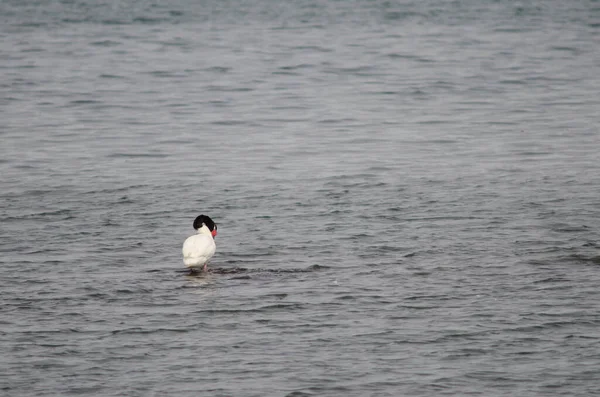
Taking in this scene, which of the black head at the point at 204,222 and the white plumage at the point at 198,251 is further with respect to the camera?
→ the black head at the point at 204,222

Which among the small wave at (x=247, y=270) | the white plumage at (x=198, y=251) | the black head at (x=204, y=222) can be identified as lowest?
the small wave at (x=247, y=270)

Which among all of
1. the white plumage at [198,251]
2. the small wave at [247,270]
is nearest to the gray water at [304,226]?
the small wave at [247,270]

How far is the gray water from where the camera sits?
396 inches

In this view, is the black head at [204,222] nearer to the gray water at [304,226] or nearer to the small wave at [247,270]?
the gray water at [304,226]

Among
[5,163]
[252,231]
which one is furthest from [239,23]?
[252,231]

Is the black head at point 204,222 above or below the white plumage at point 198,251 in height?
above

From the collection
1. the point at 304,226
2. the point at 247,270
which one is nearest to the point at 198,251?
the point at 247,270

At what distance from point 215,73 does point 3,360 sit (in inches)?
953

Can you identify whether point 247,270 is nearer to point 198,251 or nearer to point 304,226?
point 198,251

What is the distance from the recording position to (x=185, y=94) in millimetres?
29641

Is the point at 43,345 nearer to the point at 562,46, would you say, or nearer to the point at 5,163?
the point at 5,163

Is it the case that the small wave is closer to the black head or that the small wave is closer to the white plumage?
the white plumage

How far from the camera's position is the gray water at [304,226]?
33.0 ft

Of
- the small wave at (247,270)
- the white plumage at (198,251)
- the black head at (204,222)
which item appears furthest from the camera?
the black head at (204,222)
